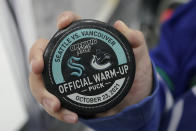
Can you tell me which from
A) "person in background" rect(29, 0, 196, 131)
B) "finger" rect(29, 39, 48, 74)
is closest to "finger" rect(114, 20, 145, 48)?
"person in background" rect(29, 0, 196, 131)

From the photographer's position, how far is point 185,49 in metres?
0.72

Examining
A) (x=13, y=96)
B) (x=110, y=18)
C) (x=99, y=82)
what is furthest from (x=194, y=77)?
(x=110, y=18)

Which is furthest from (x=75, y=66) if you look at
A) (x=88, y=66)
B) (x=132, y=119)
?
(x=132, y=119)

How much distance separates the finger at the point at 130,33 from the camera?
422 millimetres

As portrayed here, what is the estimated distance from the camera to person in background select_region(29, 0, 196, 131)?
39 cm

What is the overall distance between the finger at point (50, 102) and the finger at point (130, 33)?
6.1 inches

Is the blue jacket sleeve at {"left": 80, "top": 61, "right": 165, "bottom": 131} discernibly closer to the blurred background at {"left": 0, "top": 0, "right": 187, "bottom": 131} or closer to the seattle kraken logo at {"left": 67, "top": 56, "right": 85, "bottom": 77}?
the seattle kraken logo at {"left": 67, "top": 56, "right": 85, "bottom": 77}

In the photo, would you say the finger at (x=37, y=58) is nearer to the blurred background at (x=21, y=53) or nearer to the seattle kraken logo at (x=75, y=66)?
the seattle kraken logo at (x=75, y=66)

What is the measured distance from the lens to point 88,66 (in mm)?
374

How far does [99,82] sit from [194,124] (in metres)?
0.26

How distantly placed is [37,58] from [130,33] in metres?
0.16

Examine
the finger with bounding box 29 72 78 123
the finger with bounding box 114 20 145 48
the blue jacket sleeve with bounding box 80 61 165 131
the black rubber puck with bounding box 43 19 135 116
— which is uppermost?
the finger with bounding box 114 20 145 48

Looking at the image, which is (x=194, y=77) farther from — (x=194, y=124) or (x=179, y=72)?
(x=194, y=124)

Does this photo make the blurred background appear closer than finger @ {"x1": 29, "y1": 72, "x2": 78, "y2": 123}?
No
